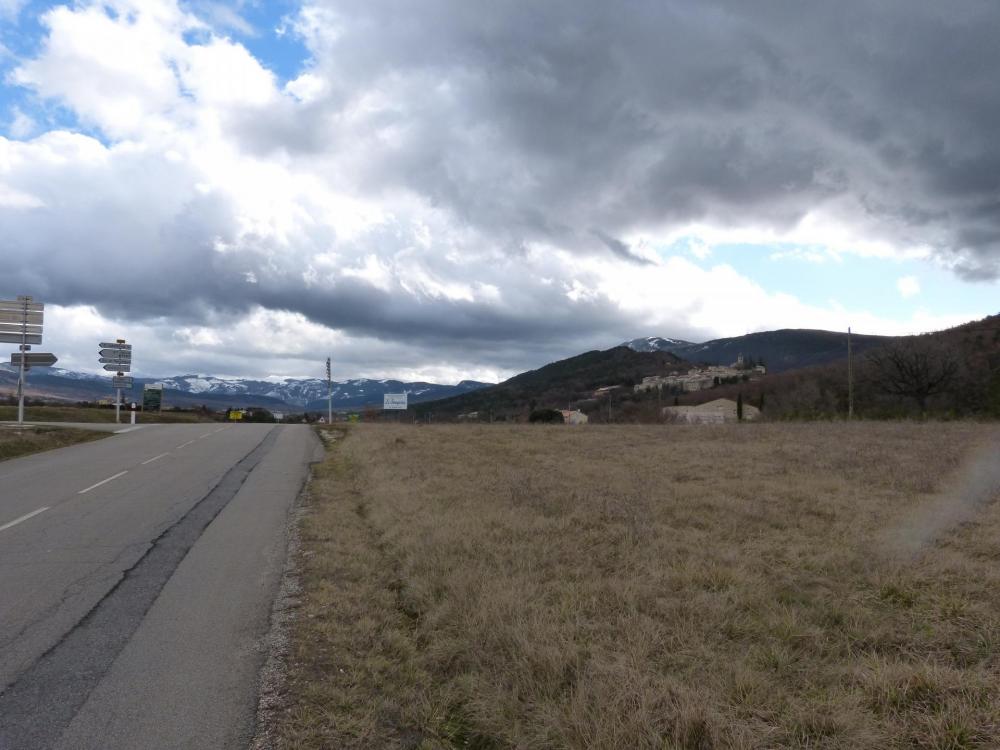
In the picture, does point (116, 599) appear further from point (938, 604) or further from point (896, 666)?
point (938, 604)

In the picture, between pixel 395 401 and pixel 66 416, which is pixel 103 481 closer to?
pixel 66 416

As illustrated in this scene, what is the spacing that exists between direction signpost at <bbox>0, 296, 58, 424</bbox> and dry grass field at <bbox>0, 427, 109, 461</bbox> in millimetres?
1656

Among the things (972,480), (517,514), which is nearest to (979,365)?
(972,480)

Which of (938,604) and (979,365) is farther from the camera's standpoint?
(979,365)

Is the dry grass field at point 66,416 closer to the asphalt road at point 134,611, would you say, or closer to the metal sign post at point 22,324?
the metal sign post at point 22,324

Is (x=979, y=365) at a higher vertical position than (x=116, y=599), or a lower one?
higher

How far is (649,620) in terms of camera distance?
5.58 meters

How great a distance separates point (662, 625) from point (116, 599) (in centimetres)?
494

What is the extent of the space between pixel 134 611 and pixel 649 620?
4.44m

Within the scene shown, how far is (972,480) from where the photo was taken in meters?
13.9

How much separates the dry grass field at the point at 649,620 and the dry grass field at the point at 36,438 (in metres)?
17.2

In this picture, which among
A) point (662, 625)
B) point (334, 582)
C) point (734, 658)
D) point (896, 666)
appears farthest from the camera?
point (334, 582)

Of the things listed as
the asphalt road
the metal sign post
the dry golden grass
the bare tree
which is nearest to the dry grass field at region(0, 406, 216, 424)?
the dry golden grass

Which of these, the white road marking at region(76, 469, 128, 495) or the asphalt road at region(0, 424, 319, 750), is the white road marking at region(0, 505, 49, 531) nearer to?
the asphalt road at region(0, 424, 319, 750)
